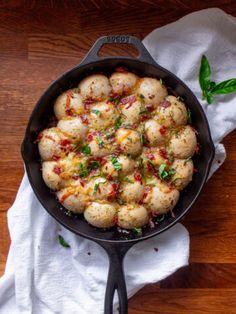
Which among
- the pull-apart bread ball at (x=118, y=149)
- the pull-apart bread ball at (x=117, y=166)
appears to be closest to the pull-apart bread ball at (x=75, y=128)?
the pull-apart bread ball at (x=118, y=149)

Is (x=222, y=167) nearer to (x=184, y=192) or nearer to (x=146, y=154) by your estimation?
(x=184, y=192)

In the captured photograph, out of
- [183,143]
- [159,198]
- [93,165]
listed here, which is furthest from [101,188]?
[183,143]

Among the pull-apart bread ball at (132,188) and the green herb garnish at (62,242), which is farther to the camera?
the green herb garnish at (62,242)

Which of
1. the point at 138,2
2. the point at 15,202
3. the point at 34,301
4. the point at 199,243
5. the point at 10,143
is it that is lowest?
the point at 34,301

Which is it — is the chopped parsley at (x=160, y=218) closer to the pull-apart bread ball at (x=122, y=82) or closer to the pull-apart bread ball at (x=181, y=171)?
the pull-apart bread ball at (x=181, y=171)

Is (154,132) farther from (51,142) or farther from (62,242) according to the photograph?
(62,242)

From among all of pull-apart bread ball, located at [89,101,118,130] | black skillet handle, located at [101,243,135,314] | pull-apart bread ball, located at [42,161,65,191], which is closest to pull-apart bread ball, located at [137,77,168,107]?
pull-apart bread ball, located at [89,101,118,130]

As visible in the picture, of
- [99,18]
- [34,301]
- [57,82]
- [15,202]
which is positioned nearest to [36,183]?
[15,202]
